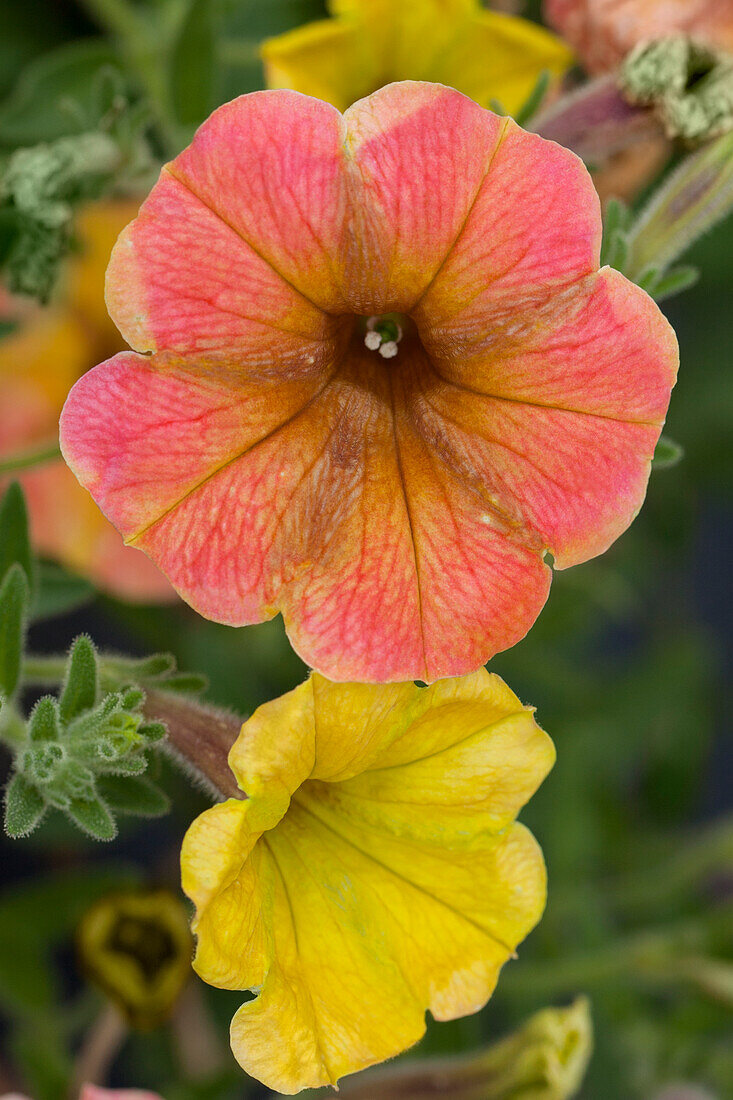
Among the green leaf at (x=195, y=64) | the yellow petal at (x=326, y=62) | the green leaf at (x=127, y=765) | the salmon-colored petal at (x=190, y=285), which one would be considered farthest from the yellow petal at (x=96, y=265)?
the green leaf at (x=127, y=765)

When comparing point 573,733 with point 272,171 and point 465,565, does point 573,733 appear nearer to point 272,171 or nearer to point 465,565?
point 465,565

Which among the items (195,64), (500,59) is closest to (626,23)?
(500,59)

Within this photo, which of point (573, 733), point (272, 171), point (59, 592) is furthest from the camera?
point (573, 733)

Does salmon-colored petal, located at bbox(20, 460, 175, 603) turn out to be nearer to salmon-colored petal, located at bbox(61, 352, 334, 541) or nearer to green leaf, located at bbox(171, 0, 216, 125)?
green leaf, located at bbox(171, 0, 216, 125)

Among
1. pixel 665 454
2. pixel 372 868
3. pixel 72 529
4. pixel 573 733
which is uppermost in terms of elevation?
pixel 665 454

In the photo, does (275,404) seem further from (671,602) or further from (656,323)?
(671,602)

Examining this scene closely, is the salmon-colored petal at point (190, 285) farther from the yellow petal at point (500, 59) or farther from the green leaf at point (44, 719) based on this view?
the yellow petal at point (500, 59)

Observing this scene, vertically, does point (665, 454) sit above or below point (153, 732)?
above
